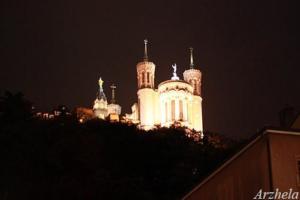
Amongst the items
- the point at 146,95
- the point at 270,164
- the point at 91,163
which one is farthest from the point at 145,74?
the point at 270,164

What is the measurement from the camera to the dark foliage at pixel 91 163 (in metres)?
39.0

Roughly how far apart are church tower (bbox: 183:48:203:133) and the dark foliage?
138 feet

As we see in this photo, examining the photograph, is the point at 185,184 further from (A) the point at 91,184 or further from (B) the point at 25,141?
(B) the point at 25,141

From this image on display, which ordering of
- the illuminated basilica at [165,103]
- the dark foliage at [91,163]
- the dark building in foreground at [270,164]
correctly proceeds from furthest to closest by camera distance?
the illuminated basilica at [165,103] → the dark foliage at [91,163] → the dark building in foreground at [270,164]

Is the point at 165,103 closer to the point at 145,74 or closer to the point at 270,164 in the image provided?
the point at 145,74

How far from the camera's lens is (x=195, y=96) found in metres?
106

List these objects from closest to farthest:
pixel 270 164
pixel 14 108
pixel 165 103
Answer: pixel 270 164 < pixel 14 108 < pixel 165 103

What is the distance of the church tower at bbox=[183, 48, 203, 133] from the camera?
102 metres

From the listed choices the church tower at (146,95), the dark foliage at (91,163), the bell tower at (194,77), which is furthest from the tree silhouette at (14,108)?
the bell tower at (194,77)

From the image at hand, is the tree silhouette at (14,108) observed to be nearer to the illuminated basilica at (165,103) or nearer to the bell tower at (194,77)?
the illuminated basilica at (165,103)

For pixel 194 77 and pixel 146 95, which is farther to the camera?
pixel 194 77

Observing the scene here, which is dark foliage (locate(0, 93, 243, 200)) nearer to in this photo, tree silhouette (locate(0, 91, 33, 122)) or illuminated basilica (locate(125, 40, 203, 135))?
tree silhouette (locate(0, 91, 33, 122))

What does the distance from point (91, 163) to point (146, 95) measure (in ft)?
184

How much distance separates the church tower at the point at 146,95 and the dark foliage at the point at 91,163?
126 feet
